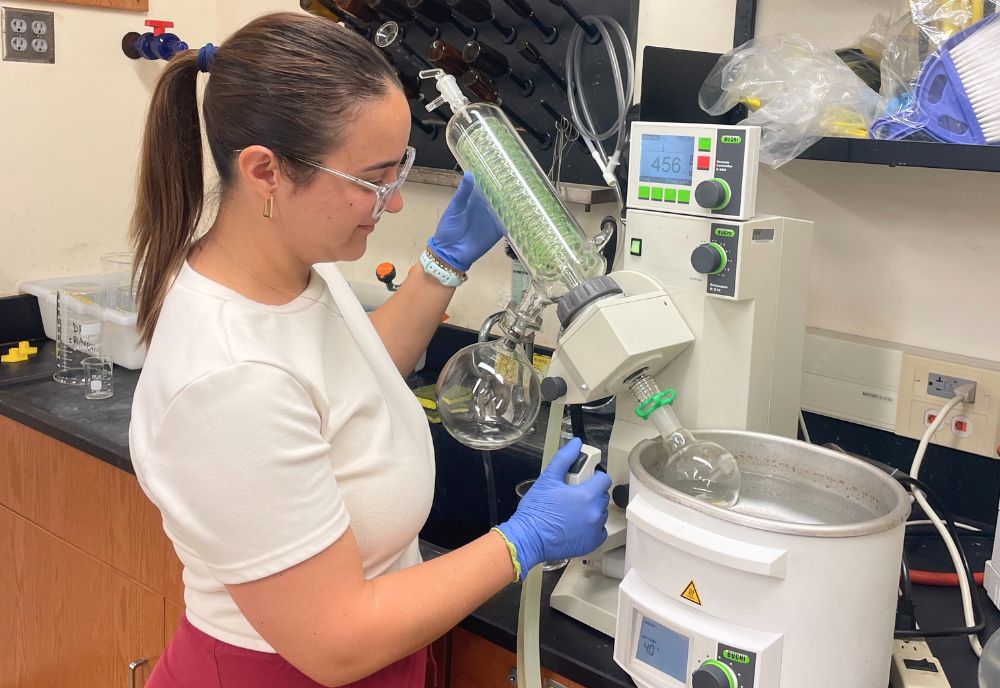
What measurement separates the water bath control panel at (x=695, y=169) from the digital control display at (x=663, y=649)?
0.47m

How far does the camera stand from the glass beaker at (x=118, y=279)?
219 centimetres

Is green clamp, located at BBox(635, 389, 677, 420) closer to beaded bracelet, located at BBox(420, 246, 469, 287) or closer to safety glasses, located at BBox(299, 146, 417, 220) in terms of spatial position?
safety glasses, located at BBox(299, 146, 417, 220)

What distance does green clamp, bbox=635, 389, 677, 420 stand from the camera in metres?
1.07

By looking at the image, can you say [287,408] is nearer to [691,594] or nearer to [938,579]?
[691,594]

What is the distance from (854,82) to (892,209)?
0.26 metres

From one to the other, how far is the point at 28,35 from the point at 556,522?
1.87 metres

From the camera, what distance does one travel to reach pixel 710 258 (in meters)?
1.07

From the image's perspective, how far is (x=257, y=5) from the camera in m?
2.45

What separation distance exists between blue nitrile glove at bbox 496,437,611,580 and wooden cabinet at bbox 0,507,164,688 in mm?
1004

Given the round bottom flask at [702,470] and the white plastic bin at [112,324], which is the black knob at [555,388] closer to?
the round bottom flask at [702,470]

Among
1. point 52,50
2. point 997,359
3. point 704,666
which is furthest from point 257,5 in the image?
point 704,666

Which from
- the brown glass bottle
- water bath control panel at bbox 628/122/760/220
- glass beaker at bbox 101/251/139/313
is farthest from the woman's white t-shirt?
glass beaker at bbox 101/251/139/313

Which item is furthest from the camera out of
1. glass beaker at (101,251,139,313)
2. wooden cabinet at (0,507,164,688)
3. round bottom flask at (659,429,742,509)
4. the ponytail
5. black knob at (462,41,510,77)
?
glass beaker at (101,251,139,313)

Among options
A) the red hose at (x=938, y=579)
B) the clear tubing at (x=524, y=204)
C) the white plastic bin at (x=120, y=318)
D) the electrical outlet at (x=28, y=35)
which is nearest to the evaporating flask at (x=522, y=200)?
the clear tubing at (x=524, y=204)
